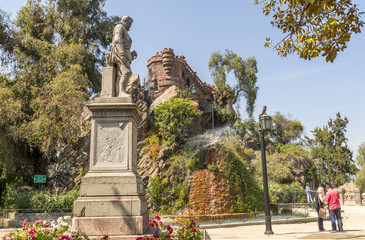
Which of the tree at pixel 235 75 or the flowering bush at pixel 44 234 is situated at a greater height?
the tree at pixel 235 75

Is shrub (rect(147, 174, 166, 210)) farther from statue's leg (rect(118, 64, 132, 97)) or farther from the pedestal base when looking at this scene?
the pedestal base

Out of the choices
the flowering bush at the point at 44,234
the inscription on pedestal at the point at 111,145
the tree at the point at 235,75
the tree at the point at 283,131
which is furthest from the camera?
the tree at the point at 283,131

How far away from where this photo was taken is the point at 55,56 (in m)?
20.0

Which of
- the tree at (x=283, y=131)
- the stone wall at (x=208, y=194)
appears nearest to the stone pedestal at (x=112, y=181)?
the stone wall at (x=208, y=194)

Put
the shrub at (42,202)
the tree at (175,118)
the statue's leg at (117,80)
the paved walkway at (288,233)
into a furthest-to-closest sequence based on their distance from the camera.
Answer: the tree at (175,118) < the shrub at (42,202) < the paved walkway at (288,233) < the statue's leg at (117,80)

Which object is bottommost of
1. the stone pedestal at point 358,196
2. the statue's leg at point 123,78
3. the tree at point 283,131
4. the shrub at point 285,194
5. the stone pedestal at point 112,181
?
the stone pedestal at point 358,196

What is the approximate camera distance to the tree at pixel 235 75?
3759cm

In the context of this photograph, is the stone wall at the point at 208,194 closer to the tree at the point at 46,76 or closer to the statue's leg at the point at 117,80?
the tree at the point at 46,76

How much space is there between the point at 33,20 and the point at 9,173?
11972mm

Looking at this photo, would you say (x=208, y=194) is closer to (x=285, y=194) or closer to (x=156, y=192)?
(x=156, y=192)

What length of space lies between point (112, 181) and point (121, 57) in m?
2.99

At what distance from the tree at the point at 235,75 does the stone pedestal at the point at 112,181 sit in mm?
31803

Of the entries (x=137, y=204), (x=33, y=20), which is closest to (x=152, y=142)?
(x=33, y=20)

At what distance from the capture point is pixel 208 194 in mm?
17328
